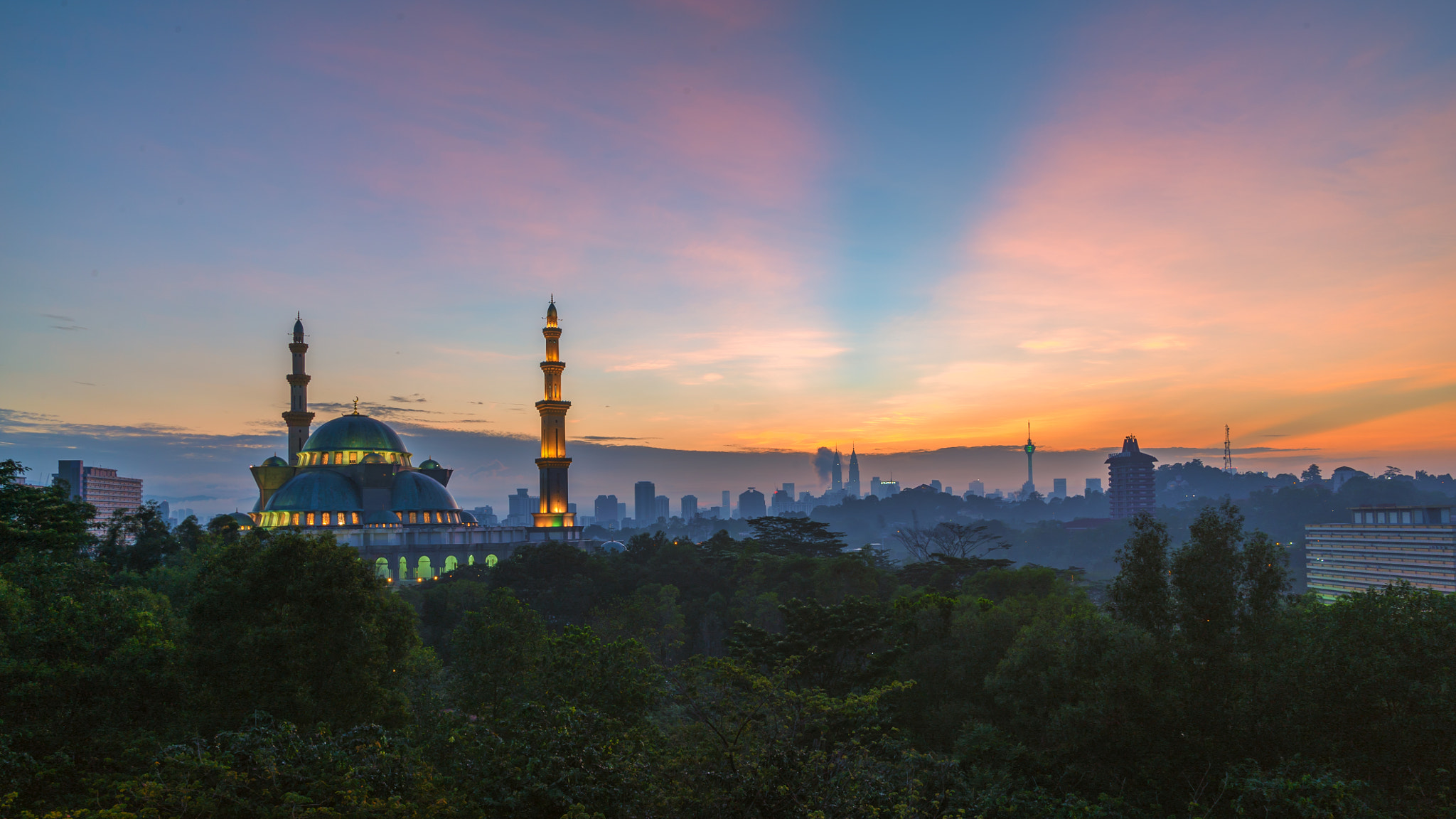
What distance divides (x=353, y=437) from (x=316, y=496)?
8.49 meters

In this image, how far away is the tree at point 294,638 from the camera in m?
18.5

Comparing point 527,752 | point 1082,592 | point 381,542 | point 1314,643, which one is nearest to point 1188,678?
point 1314,643

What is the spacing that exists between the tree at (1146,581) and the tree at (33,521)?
3524 cm

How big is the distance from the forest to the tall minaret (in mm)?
54387

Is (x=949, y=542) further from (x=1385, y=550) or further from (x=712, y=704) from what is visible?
(x=712, y=704)

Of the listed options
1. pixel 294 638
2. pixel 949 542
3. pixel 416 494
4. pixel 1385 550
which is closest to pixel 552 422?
pixel 416 494

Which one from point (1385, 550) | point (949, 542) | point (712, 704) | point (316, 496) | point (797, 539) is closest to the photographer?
point (712, 704)

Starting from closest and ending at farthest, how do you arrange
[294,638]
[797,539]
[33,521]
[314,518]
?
[294,638]
[33,521]
[797,539]
[314,518]

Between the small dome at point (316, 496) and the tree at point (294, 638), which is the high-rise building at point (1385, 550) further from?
the small dome at point (316, 496)

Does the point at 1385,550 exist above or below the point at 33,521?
below

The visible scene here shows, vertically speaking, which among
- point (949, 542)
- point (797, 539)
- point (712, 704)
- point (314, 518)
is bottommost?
point (949, 542)

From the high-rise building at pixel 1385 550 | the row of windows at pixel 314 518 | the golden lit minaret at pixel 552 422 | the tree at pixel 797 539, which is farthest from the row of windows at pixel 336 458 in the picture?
the high-rise building at pixel 1385 550

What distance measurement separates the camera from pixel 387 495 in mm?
79375

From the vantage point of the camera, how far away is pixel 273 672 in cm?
1866
